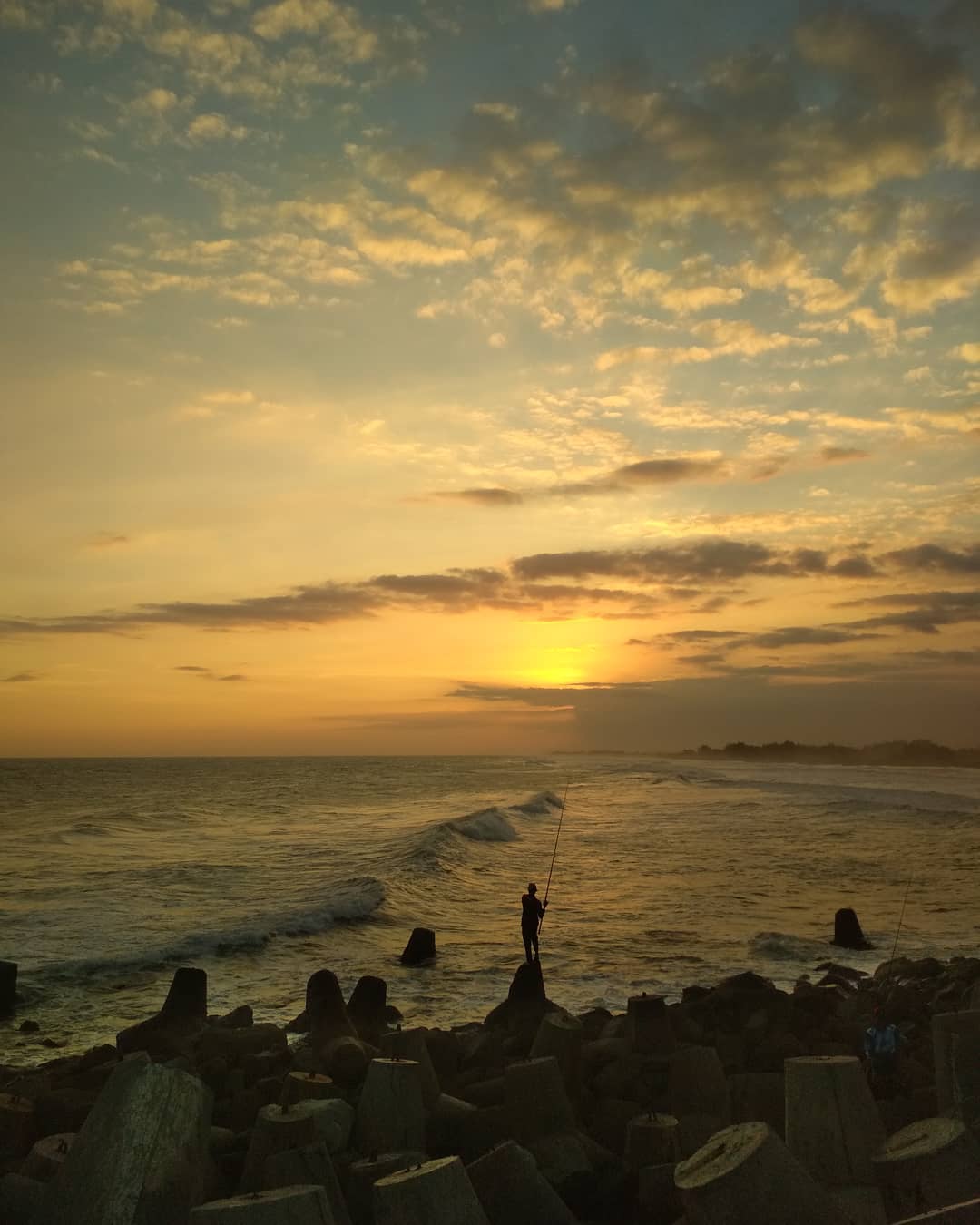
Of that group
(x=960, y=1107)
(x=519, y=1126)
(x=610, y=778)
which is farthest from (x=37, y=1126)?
(x=610, y=778)

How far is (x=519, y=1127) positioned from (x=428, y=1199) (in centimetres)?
212

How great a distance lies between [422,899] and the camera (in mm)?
24828

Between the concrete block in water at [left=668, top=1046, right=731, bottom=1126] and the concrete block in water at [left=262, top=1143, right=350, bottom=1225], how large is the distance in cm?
280

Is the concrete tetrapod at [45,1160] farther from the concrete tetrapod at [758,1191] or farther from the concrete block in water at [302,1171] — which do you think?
the concrete tetrapod at [758,1191]

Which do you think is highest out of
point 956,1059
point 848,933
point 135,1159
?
point 956,1059

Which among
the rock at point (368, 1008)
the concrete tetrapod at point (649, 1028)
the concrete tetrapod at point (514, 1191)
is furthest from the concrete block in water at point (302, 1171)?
the rock at point (368, 1008)

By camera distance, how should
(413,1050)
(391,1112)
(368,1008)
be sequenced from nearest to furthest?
(391,1112)
(413,1050)
(368,1008)

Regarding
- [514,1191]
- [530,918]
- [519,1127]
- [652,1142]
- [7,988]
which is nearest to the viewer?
[514,1191]

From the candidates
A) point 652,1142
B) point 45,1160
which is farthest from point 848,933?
point 45,1160

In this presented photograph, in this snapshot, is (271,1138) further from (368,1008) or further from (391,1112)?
(368,1008)

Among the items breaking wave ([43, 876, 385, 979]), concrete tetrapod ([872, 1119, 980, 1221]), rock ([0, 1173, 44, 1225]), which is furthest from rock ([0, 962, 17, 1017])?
concrete tetrapod ([872, 1119, 980, 1221])

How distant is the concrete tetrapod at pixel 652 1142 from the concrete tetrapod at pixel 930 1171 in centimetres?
137

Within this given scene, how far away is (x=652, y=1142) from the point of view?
5.70 m

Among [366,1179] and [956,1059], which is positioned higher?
[956,1059]
